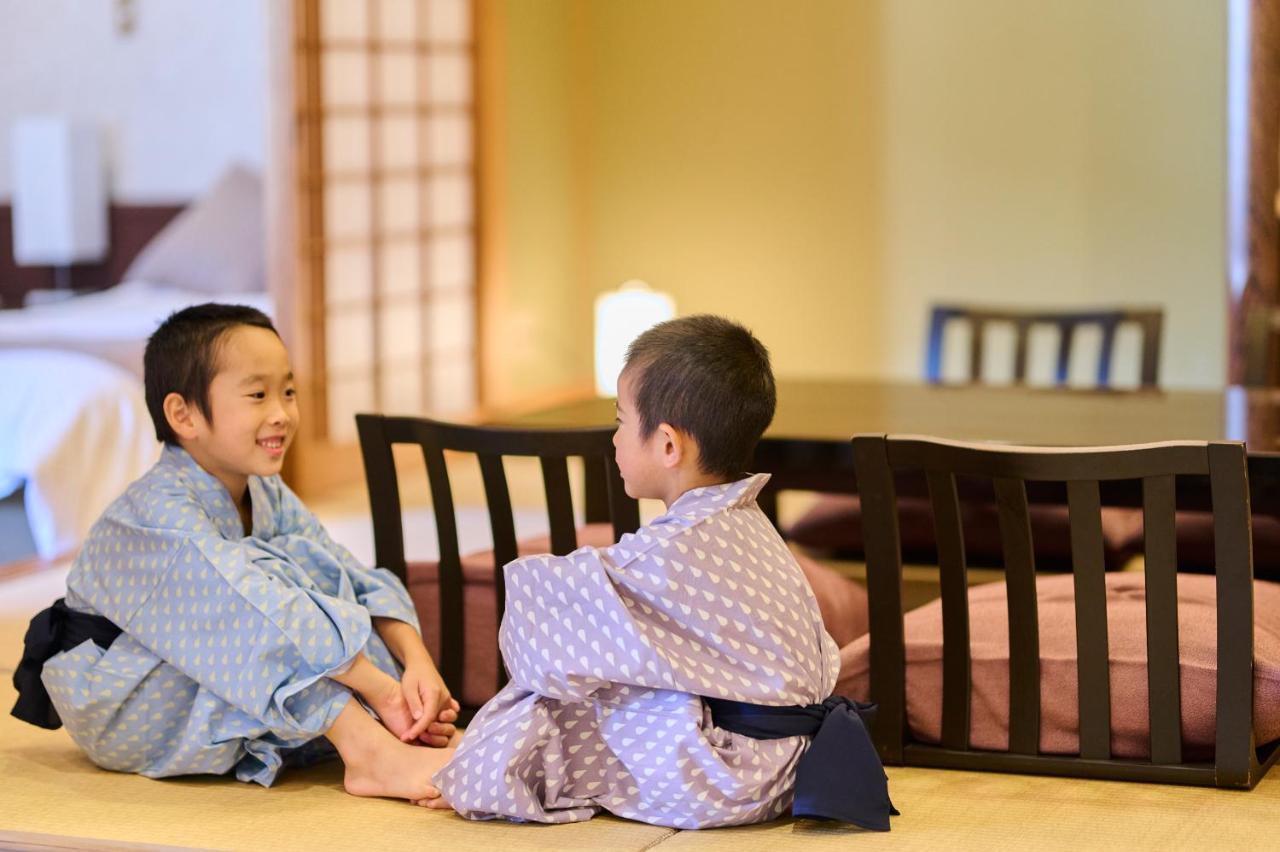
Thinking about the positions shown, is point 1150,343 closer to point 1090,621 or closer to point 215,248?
point 1090,621

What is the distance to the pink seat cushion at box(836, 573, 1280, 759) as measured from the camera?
2201 mm

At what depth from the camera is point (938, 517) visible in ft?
7.34

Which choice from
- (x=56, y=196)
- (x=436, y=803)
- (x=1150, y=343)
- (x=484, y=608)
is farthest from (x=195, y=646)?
(x=56, y=196)

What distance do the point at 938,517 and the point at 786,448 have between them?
0.81 metres

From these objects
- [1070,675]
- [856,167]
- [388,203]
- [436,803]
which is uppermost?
[856,167]

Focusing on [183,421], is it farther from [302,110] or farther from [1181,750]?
[302,110]

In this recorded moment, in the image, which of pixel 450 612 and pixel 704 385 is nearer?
pixel 704 385

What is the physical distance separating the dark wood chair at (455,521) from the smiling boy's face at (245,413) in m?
0.21

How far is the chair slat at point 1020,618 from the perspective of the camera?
2.18 metres

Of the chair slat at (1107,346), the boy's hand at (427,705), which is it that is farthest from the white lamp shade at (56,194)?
the boy's hand at (427,705)

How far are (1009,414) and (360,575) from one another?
1.46 metres

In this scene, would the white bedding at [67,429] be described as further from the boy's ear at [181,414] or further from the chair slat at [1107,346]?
the chair slat at [1107,346]

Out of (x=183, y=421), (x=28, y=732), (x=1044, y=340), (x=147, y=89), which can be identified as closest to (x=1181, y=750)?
(x=183, y=421)

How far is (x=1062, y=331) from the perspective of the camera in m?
4.23
